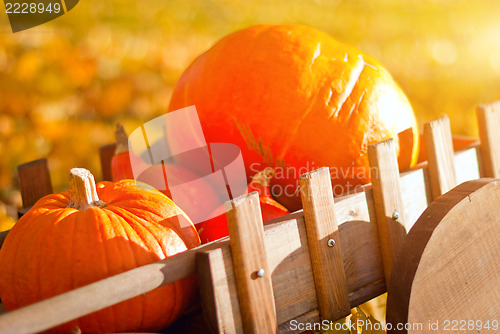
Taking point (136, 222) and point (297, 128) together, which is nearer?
point (136, 222)

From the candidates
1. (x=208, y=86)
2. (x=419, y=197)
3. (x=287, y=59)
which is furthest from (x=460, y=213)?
(x=208, y=86)

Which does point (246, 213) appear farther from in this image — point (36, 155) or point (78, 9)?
point (78, 9)

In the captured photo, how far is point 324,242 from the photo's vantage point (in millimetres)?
1055

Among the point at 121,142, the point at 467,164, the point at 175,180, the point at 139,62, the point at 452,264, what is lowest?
the point at 452,264

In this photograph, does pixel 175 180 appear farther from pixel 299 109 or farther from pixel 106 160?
pixel 106 160

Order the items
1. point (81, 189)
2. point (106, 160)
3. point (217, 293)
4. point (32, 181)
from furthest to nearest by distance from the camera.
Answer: point (106, 160) → point (32, 181) → point (81, 189) → point (217, 293)

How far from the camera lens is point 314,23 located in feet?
9.81

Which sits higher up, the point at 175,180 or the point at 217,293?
the point at 175,180

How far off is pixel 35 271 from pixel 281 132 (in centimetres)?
66

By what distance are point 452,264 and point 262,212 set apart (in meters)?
0.42

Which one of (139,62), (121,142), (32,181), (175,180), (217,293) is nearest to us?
(217,293)

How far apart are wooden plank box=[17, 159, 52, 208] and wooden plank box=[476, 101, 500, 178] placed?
1.33m

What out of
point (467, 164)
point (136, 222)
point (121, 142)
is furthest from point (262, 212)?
point (467, 164)

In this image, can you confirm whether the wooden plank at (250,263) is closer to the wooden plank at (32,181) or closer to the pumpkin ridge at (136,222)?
the pumpkin ridge at (136,222)
